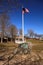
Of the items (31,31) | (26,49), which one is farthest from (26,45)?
(31,31)

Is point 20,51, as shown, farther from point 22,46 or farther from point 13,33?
point 13,33

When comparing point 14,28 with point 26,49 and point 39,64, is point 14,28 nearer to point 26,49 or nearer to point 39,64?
point 26,49

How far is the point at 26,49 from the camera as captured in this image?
16.5 meters

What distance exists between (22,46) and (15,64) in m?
5.85

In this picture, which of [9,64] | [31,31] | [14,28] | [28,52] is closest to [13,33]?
[14,28]

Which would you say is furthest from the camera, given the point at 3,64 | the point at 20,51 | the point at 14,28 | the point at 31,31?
the point at 31,31

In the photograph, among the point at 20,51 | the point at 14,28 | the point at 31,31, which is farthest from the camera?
the point at 31,31

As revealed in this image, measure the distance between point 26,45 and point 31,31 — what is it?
94.2 metres

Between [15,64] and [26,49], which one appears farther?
[26,49]

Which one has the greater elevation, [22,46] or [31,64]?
[22,46]

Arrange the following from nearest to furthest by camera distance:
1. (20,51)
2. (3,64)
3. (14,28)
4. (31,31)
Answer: (3,64), (20,51), (14,28), (31,31)

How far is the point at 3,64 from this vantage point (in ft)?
34.5

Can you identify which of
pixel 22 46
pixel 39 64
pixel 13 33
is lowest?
pixel 39 64

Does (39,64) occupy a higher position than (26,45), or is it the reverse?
(26,45)
